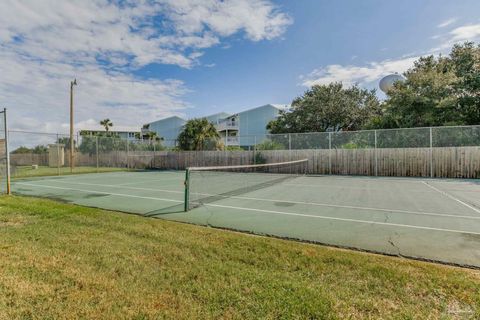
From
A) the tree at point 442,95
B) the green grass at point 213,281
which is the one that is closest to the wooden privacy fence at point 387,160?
the tree at point 442,95

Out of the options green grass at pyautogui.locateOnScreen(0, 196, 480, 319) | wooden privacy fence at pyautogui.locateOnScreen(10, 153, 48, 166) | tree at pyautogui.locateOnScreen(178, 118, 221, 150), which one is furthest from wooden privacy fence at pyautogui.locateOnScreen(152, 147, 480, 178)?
green grass at pyautogui.locateOnScreen(0, 196, 480, 319)

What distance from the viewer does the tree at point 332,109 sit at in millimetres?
31578

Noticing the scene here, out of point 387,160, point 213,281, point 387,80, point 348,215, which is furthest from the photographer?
point 387,80

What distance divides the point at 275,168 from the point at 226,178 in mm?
8221

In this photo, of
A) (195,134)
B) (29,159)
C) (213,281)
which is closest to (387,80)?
(195,134)

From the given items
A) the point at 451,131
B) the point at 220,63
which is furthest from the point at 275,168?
the point at 451,131

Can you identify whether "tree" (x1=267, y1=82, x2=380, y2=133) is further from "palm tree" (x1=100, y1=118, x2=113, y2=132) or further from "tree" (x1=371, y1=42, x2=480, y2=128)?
"palm tree" (x1=100, y1=118, x2=113, y2=132)

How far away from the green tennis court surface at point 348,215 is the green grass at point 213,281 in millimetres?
699

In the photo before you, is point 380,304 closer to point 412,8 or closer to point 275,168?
point 412,8

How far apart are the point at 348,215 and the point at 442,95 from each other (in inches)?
732

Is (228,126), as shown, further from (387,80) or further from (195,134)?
(387,80)

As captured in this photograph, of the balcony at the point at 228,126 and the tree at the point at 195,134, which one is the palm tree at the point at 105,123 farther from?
the tree at the point at 195,134

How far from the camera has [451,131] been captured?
15539 mm

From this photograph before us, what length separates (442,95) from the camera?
1984 cm
